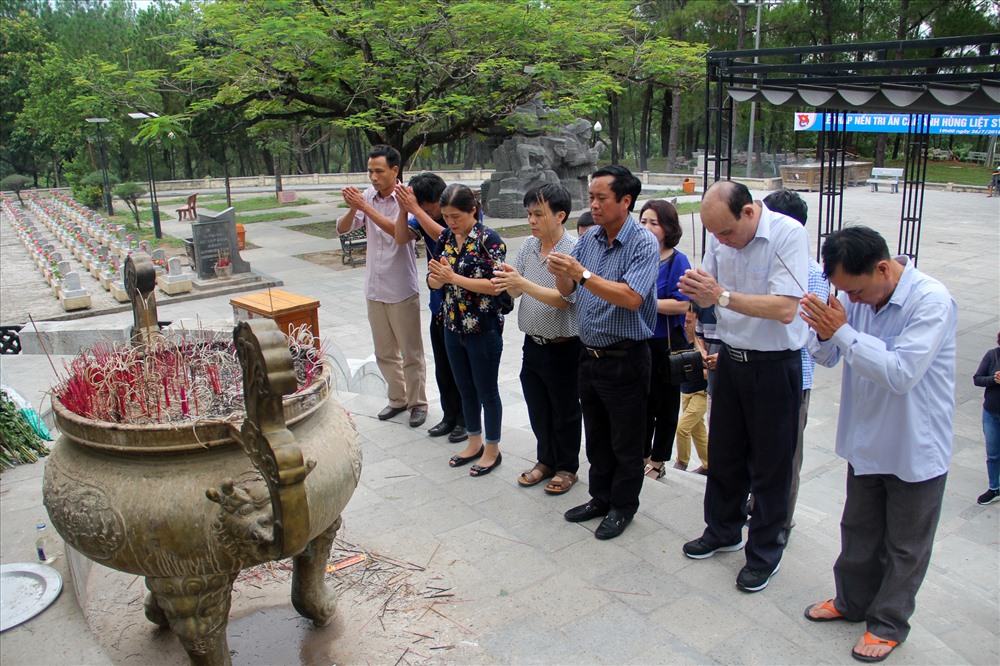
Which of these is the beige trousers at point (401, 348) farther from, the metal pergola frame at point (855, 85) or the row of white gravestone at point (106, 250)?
the row of white gravestone at point (106, 250)

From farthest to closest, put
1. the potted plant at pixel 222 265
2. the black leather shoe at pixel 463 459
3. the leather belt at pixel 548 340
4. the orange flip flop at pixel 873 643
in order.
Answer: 1. the potted plant at pixel 222 265
2. the black leather shoe at pixel 463 459
3. the leather belt at pixel 548 340
4. the orange flip flop at pixel 873 643

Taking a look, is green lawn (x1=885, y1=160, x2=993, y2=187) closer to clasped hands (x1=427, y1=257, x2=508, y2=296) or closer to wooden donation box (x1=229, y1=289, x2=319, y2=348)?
wooden donation box (x1=229, y1=289, x2=319, y2=348)

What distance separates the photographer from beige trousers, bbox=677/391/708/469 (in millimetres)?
4395

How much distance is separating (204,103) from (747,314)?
12.0 meters

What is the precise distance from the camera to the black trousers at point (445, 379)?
460cm

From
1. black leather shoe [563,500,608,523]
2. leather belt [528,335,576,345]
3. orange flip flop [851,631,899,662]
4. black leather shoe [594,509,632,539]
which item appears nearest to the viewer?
orange flip flop [851,631,899,662]

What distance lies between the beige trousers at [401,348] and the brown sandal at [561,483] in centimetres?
140

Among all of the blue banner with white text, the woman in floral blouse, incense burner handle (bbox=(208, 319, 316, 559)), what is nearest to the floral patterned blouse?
the woman in floral blouse

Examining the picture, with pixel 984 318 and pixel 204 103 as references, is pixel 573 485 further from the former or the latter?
pixel 204 103

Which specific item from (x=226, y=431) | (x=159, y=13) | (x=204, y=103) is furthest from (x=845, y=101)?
(x=159, y=13)

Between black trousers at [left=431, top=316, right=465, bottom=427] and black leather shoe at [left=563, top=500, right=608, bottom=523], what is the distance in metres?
1.19

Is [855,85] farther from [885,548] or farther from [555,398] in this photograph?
[885,548]

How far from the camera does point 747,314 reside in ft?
9.55

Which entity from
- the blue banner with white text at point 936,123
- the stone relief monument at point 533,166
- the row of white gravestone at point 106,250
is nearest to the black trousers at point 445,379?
the row of white gravestone at point 106,250
